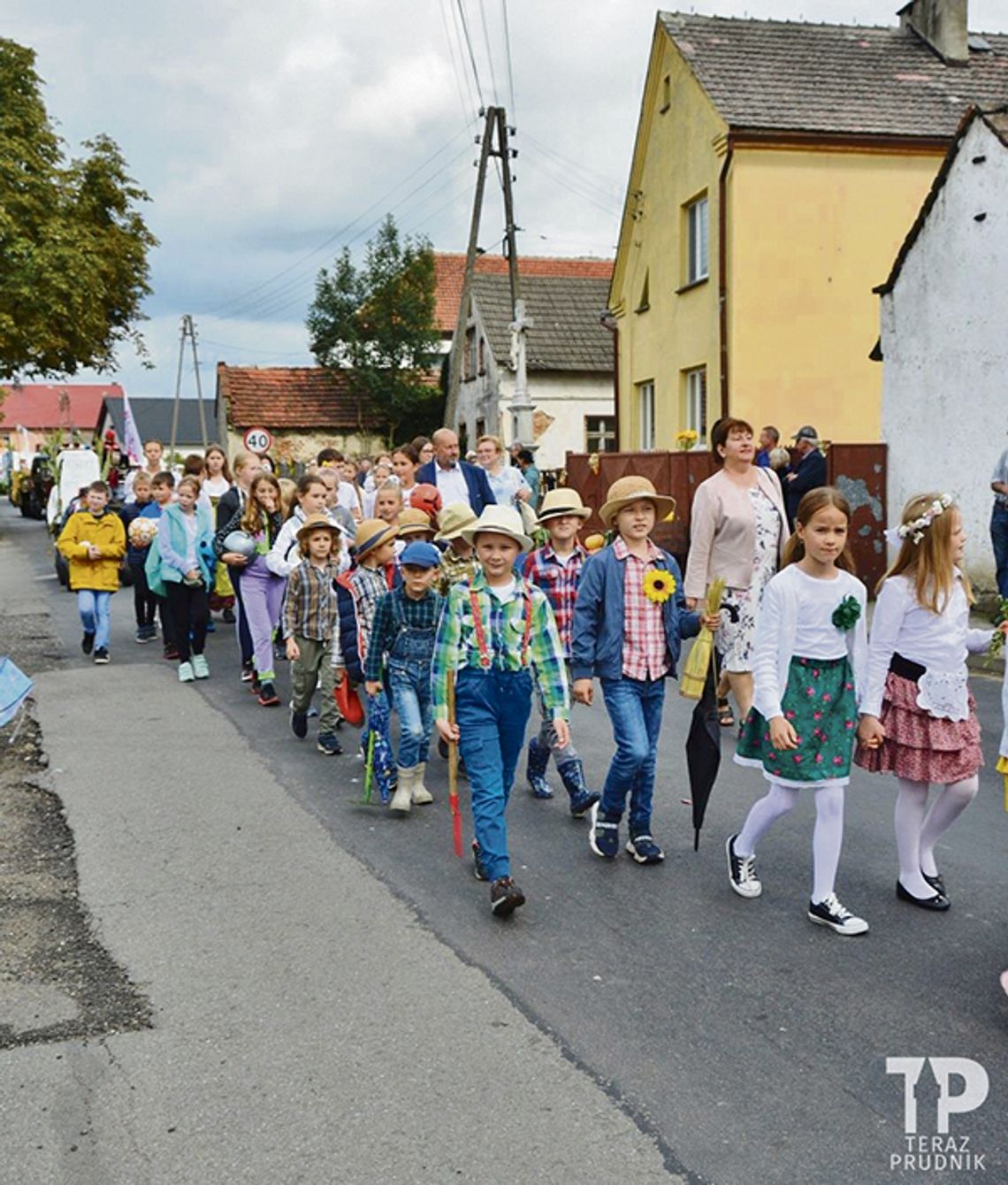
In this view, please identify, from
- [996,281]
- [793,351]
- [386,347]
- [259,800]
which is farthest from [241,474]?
[386,347]

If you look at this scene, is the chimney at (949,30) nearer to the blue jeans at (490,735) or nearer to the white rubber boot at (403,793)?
the white rubber boot at (403,793)

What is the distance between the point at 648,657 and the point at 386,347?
1446 inches

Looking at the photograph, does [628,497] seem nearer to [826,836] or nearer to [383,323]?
[826,836]

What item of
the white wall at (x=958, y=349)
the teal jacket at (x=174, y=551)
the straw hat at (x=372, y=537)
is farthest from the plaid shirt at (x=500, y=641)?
the white wall at (x=958, y=349)

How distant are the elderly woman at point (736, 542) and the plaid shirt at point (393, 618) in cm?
156

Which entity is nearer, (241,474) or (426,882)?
(426,882)

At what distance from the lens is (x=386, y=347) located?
135ft

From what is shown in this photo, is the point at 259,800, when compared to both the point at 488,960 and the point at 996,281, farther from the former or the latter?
the point at 996,281

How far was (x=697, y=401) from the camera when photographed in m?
22.9

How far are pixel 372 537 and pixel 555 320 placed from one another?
30.9m

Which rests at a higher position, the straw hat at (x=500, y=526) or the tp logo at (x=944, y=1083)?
the straw hat at (x=500, y=526)

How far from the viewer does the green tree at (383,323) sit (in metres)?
40.7

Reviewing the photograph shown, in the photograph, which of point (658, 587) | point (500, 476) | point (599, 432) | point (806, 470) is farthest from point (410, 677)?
point (599, 432)

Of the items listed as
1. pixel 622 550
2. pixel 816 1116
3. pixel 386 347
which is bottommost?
pixel 816 1116
